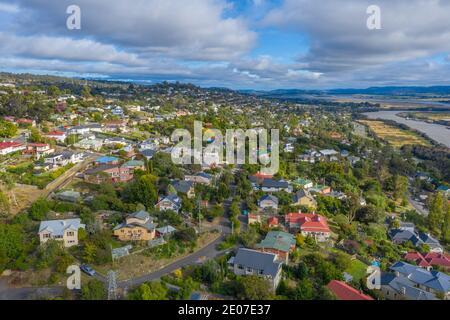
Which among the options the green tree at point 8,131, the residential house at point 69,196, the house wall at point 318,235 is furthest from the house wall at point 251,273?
the green tree at point 8,131

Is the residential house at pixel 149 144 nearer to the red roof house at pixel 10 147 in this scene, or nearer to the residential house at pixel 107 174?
the residential house at pixel 107 174

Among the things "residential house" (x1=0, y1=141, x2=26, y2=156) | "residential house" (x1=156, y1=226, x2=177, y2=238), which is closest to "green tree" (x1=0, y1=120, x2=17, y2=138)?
"residential house" (x1=0, y1=141, x2=26, y2=156)

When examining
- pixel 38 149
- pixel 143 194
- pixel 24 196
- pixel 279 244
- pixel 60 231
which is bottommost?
pixel 279 244

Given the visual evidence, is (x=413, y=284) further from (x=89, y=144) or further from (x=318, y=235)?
(x=89, y=144)

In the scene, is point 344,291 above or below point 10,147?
below

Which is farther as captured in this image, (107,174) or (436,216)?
(107,174)

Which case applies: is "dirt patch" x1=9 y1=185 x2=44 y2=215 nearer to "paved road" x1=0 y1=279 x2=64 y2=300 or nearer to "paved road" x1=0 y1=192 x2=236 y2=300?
"paved road" x1=0 y1=279 x2=64 y2=300

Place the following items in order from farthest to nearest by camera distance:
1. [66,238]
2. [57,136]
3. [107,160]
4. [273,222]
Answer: [57,136]
[107,160]
[273,222]
[66,238]

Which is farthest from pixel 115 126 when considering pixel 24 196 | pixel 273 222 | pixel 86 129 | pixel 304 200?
pixel 273 222
